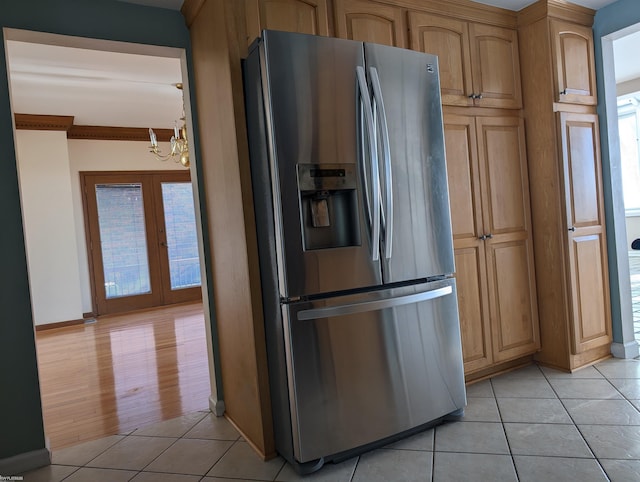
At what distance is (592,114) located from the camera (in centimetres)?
295

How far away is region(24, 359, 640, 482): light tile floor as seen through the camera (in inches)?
71.7

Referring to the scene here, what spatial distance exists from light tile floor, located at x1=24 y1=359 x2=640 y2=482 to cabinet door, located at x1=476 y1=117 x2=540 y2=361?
35 centimetres

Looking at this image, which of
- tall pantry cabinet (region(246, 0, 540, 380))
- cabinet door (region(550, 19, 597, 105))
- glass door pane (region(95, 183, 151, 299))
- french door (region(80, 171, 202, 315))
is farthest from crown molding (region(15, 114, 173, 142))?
cabinet door (region(550, 19, 597, 105))

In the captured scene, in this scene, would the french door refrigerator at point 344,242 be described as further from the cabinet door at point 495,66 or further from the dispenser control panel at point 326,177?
the cabinet door at point 495,66

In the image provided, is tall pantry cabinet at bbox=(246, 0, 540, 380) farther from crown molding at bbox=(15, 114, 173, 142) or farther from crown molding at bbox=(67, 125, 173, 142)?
crown molding at bbox=(67, 125, 173, 142)

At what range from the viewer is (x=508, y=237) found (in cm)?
280

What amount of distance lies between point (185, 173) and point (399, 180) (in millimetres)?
5492

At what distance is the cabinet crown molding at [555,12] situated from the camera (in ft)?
8.93

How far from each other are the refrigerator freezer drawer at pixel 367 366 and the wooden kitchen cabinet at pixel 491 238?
51cm

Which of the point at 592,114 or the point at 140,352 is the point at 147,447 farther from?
the point at 592,114

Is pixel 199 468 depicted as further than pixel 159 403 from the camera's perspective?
No

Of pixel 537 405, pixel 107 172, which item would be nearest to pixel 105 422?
pixel 537 405

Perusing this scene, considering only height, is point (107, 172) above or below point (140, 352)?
above

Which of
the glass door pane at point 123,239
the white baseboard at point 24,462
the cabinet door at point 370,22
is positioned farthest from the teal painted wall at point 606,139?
the glass door pane at point 123,239
